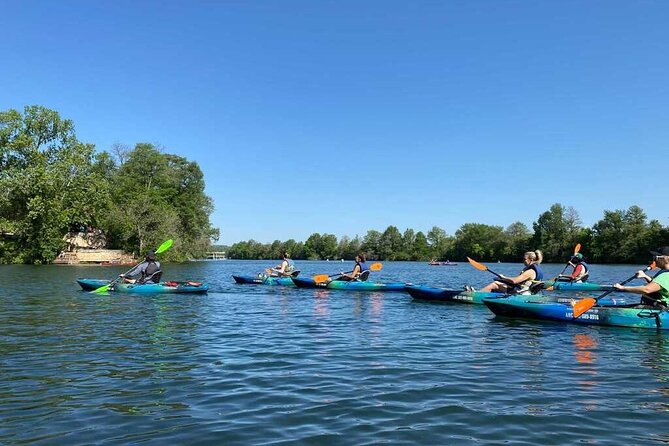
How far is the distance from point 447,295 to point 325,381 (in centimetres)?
1069

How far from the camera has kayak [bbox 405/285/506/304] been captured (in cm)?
1628

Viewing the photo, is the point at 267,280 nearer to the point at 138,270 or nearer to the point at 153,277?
the point at 138,270

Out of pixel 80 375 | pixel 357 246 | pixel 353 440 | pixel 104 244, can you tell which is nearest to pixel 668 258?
pixel 353 440

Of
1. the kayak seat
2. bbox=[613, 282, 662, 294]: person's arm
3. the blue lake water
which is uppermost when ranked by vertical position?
bbox=[613, 282, 662, 294]: person's arm

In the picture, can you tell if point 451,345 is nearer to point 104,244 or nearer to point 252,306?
point 252,306

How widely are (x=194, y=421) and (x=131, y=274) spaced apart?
16.0m

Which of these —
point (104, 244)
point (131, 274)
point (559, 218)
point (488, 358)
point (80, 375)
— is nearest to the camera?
point (80, 375)

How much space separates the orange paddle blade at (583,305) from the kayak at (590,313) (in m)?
0.15

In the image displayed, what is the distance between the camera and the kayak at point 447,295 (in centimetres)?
1628

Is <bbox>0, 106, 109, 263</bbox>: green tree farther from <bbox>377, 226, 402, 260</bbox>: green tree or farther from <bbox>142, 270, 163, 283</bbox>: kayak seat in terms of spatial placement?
<bbox>377, 226, 402, 260</bbox>: green tree

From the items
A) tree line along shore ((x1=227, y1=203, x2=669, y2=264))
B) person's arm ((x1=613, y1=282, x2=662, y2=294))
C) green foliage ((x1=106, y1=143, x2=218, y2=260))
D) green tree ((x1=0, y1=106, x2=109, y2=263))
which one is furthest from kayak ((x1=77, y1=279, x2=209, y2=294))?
tree line along shore ((x1=227, y1=203, x2=669, y2=264))

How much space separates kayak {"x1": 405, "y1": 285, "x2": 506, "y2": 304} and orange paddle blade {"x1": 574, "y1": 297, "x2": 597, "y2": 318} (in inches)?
130

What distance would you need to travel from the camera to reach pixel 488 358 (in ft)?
28.2

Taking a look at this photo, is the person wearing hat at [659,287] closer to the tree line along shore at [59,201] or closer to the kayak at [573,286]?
the kayak at [573,286]
